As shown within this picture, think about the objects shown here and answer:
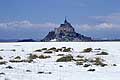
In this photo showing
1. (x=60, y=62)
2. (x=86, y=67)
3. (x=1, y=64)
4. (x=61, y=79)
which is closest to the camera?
(x=61, y=79)

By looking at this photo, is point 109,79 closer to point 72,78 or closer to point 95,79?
point 95,79

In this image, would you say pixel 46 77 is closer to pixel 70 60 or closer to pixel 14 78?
pixel 14 78

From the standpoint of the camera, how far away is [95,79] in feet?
58.3

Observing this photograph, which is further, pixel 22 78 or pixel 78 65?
pixel 78 65

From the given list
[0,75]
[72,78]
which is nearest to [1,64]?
[0,75]

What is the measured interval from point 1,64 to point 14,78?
8962mm

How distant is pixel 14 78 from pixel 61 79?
2.41 m

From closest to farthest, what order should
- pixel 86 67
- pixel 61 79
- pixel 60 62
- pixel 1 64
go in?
pixel 61 79 < pixel 86 67 < pixel 1 64 < pixel 60 62

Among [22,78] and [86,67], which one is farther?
[86,67]

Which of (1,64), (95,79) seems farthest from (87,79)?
(1,64)

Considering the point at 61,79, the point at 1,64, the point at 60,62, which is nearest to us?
the point at 61,79

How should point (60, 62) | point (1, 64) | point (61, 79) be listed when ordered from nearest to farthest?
1. point (61, 79)
2. point (1, 64)
3. point (60, 62)

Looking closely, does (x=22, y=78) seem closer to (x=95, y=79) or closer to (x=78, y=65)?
(x=95, y=79)

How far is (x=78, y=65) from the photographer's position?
26.1 meters
